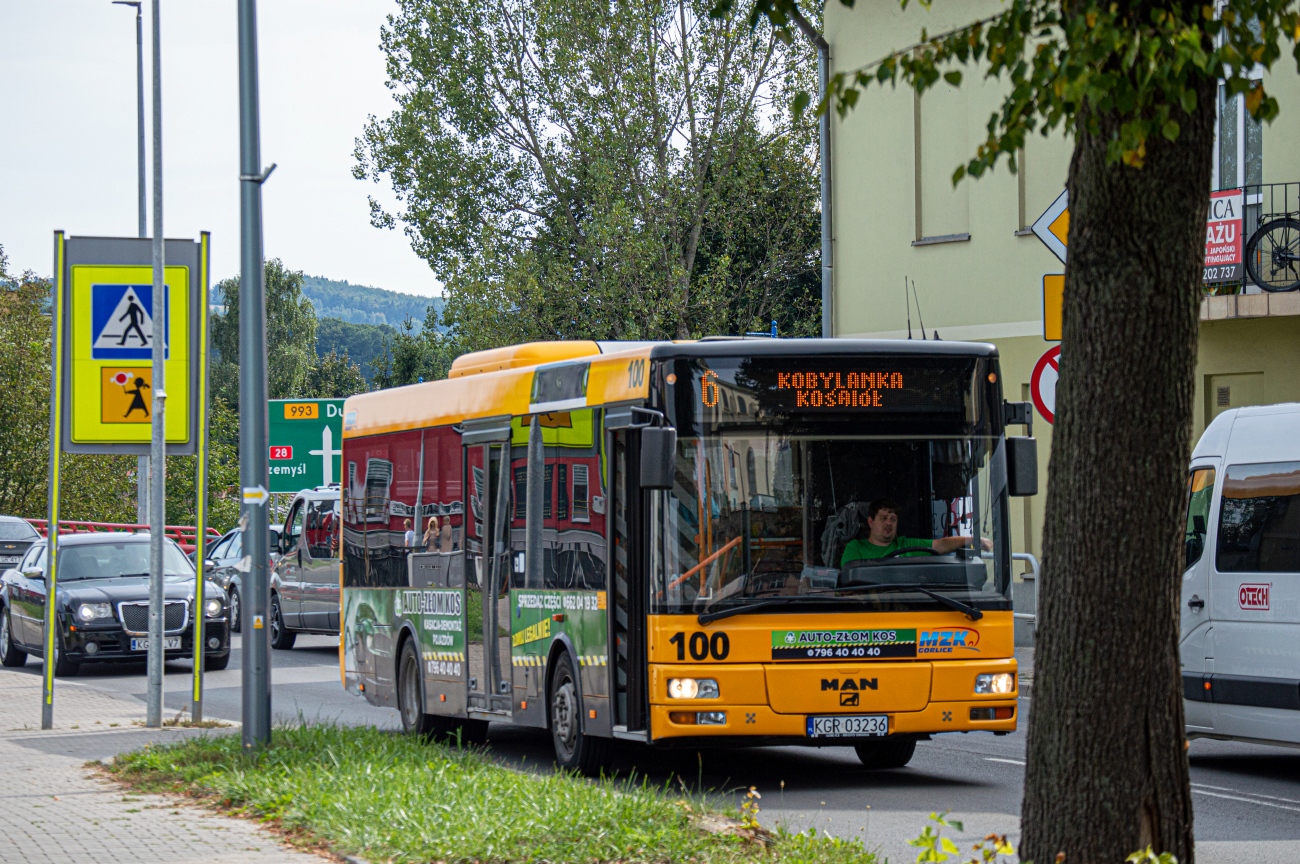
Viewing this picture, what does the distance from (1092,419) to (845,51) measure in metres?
21.8

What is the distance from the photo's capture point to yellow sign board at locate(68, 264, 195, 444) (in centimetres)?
1567

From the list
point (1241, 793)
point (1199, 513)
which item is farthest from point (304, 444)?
point (1241, 793)

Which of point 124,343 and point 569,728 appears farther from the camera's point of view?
point 124,343

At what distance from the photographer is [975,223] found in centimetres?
2462

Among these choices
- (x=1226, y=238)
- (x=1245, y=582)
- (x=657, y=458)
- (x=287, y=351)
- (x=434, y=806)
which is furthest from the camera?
(x=287, y=351)

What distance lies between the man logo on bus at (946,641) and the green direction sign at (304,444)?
2743 cm

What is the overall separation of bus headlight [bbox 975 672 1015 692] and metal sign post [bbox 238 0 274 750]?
435cm

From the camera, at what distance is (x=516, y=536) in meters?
12.7

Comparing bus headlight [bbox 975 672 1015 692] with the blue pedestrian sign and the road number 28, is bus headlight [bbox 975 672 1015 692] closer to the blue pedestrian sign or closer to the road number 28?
the road number 28

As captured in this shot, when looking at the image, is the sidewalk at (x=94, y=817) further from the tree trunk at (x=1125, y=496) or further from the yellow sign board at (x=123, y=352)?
the tree trunk at (x=1125, y=496)

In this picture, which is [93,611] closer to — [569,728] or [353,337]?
[569,728]

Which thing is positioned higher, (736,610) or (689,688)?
(736,610)

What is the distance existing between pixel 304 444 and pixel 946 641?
27.9 metres

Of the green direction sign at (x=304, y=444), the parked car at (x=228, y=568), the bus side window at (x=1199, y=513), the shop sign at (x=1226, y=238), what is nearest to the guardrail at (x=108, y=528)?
the green direction sign at (x=304, y=444)
